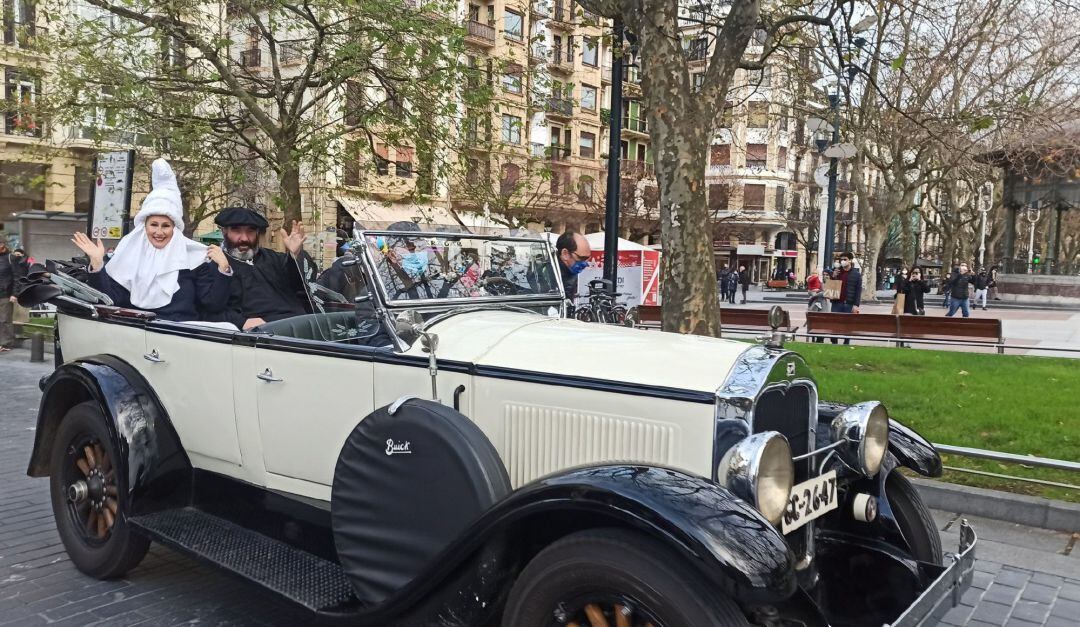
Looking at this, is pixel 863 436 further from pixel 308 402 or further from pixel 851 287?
pixel 851 287

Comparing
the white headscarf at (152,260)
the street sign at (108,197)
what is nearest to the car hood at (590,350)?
the white headscarf at (152,260)

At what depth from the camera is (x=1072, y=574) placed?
4156 mm

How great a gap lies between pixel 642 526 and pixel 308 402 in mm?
1746

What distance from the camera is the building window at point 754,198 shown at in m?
58.5

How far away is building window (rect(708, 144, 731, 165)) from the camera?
50.2 metres

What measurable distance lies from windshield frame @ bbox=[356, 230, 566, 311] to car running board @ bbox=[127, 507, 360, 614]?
109cm

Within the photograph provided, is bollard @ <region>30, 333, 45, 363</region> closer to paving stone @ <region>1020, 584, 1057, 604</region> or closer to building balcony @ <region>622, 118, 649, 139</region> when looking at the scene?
paving stone @ <region>1020, 584, 1057, 604</region>

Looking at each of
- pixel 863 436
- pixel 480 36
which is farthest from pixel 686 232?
pixel 480 36

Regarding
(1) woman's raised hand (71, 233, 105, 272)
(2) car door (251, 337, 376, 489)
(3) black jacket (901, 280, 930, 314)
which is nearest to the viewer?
(2) car door (251, 337, 376, 489)

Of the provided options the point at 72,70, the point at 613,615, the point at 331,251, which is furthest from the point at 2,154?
the point at 613,615

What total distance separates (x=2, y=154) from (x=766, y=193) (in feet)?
155

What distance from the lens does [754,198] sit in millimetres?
59062

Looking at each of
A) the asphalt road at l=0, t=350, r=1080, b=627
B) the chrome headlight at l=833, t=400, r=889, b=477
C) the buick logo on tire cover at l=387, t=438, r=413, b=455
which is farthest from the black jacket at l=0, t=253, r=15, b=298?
the chrome headlight at l=833, t=400, r=889, b=477

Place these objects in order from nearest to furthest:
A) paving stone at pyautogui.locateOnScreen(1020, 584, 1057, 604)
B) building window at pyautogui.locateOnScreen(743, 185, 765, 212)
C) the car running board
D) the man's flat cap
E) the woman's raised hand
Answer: the car running board
paving stone at pyautogui.locateOnScreen(1020, 584, 1057, 604)
the woman's raised hand
the man's flat cap
building window at pyautogui.locateOnScreen(743, 185, 765, 212)
